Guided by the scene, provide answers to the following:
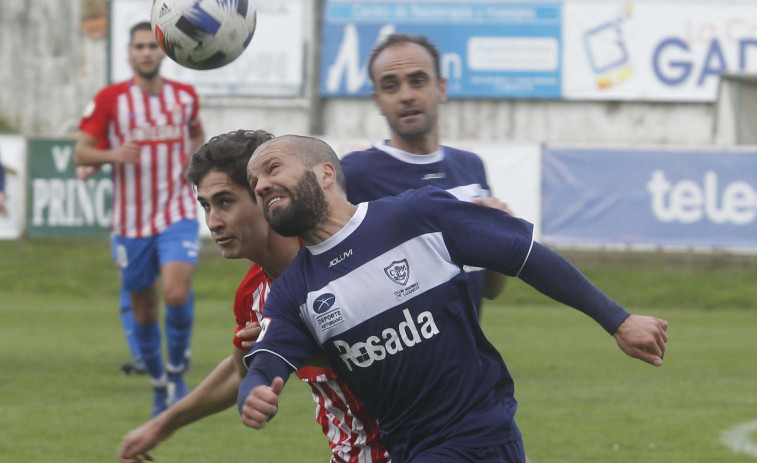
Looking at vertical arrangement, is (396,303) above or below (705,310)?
above

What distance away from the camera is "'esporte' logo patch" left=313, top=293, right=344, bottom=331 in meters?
3.80

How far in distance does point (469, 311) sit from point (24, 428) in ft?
13.5

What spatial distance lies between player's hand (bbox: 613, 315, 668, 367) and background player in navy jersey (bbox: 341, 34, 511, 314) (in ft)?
4.45

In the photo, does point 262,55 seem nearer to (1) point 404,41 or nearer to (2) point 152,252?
(2) point 152,252

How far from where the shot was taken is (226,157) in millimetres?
4168

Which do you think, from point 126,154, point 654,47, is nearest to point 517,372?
point 126,154

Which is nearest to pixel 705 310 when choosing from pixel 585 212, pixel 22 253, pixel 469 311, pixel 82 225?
pixel 585 212

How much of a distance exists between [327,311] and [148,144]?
16.6 ft

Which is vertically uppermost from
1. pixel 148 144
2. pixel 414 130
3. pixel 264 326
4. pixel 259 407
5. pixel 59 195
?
pixel 414 130

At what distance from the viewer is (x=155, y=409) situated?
306 inches

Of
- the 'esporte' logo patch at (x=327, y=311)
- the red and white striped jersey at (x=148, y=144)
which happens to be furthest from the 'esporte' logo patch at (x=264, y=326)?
the red and white striped jersey at (x=148, y=144)

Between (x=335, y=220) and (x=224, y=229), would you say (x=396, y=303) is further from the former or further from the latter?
(x=224, y=229)

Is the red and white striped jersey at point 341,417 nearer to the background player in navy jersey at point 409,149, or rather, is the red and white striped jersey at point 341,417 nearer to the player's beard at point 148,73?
the background player in navy jersey at point 409,149

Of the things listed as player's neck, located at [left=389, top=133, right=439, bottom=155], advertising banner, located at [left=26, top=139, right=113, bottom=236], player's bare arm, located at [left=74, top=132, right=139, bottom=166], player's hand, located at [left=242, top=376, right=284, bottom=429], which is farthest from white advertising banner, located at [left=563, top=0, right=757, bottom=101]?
player's hand, located at [left=242, top=376, right=284, bottom=429]
